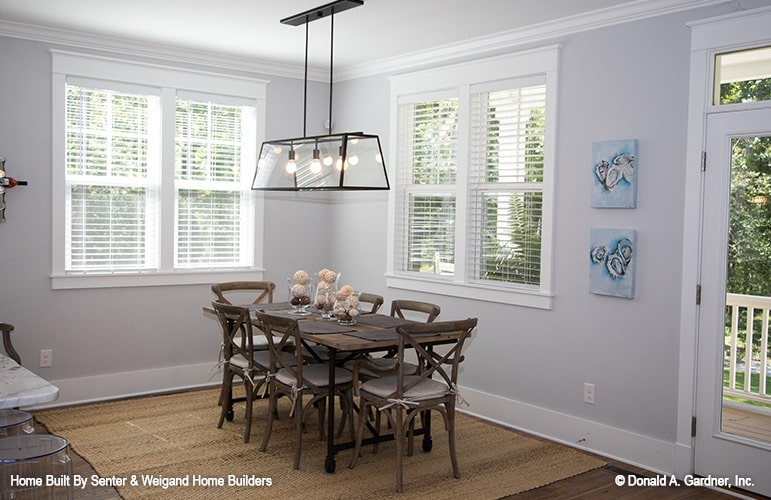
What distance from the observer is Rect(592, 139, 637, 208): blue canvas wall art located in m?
4.18

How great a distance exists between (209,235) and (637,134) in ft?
11.4

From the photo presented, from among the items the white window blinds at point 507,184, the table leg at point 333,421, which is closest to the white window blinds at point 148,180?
the white window blinds at point 507,184

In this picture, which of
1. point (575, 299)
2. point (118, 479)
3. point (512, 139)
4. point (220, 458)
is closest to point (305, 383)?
point (220, 458)

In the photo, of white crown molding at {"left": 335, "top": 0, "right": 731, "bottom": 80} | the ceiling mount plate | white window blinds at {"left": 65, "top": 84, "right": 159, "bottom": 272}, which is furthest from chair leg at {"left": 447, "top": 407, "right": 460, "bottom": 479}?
white window blinds at {"left": 65, "top": 84, "right": 159, "bottom": 272}

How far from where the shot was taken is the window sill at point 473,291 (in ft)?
15.6

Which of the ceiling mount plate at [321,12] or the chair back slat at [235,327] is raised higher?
the ceiling mount plate at [321,12]

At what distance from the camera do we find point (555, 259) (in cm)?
465

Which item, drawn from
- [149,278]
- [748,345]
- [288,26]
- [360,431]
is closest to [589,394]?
[748,345]

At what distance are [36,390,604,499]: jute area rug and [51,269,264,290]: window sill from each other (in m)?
0.91

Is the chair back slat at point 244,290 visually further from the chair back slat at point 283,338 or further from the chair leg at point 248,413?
the chair back slat at point 283,338

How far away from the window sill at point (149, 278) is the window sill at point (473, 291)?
51.3 inches

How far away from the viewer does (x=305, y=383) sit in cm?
403

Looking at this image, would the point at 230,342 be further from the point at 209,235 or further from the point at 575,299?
the point at 575,299

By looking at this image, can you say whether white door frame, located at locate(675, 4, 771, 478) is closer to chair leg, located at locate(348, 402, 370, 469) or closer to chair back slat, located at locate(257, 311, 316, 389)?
chair leg, located at locate(348, 402, 370, 469)
